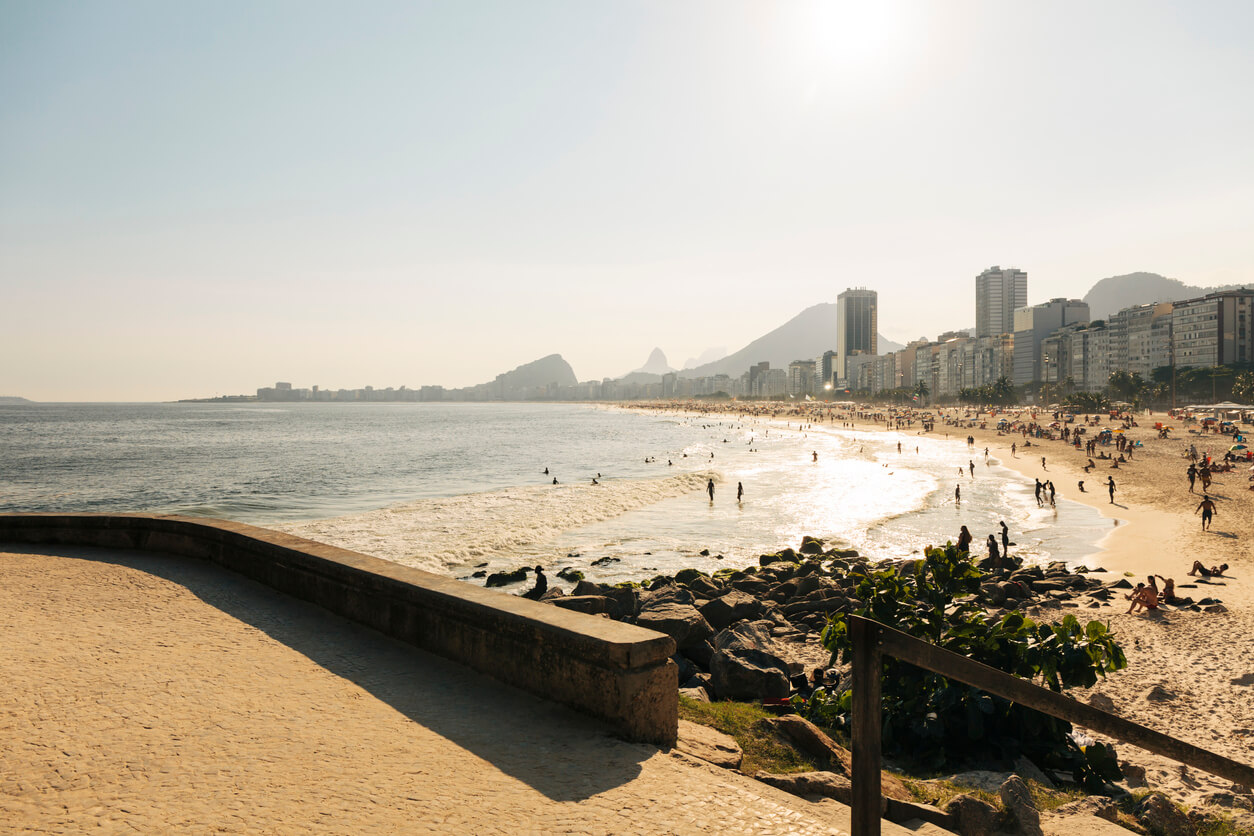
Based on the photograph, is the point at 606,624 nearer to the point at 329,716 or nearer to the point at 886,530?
the point at 329,716

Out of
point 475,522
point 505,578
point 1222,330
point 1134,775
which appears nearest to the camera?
→ point 1134,775

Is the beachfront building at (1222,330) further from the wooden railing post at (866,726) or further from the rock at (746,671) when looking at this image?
the wooden railing post at (866,726)

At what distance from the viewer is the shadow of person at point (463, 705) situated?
4.18 m

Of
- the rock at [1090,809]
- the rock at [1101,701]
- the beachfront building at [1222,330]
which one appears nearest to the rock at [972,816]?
the rock at [1090,809]

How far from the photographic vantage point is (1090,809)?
18.6ft

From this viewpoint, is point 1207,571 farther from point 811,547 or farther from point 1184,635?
point 811,547

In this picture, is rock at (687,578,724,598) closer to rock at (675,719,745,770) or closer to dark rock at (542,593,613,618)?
dark rock at (542,593,613,618)

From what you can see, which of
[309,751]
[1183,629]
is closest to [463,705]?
[309,751]

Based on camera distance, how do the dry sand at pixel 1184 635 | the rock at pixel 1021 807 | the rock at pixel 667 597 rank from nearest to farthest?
the rock at pixel 1021 807 → the dry sand at pixel 1184 635 → the rock at pixel 667 597

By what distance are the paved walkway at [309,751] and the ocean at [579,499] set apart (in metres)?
15.1

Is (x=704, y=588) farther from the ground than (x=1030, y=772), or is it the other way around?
(x=1030, y=772)

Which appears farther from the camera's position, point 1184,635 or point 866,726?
point 1184,635

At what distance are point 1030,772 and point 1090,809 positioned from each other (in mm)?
1040

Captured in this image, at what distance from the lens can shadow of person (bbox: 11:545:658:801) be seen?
4180 millimetres
